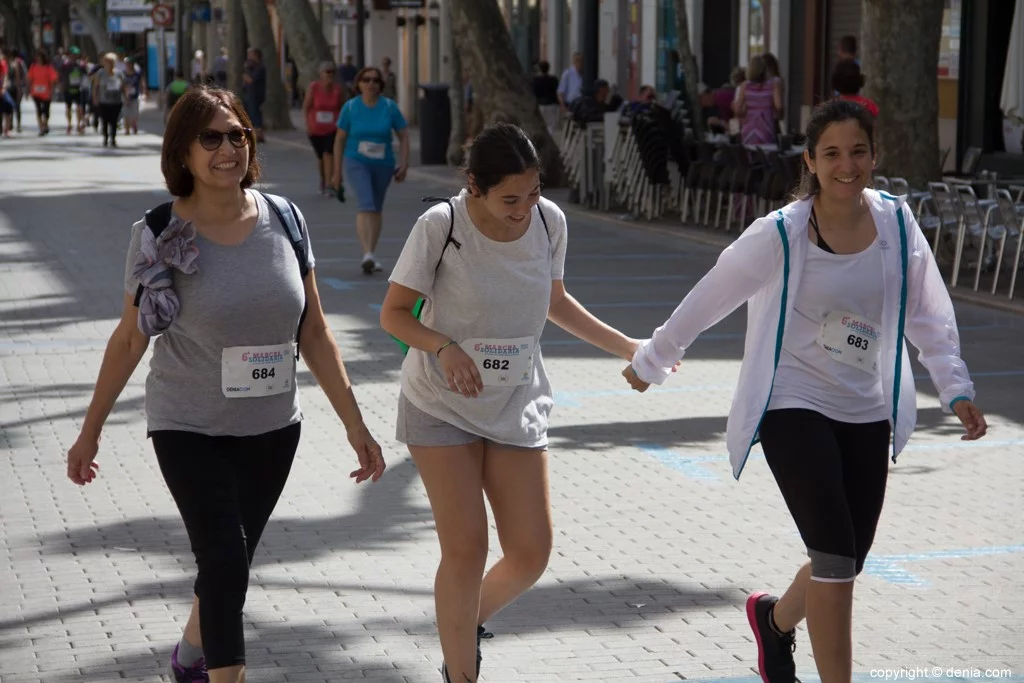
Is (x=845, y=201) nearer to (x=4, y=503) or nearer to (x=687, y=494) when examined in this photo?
(x=687, y=494)

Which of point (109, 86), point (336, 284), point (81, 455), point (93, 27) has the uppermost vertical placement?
point (93, 27)

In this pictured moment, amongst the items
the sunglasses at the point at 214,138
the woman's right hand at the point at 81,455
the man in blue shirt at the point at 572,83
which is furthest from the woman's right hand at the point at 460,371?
the man in blue shirt at the point at 572,83

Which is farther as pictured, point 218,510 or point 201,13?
point 201,13

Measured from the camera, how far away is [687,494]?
7.60 m

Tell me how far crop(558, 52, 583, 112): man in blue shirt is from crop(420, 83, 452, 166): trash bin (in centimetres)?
414

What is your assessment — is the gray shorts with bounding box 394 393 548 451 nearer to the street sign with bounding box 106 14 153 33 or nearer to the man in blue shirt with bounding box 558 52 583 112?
the man in blue shirt with bounding box 558 52 583 112

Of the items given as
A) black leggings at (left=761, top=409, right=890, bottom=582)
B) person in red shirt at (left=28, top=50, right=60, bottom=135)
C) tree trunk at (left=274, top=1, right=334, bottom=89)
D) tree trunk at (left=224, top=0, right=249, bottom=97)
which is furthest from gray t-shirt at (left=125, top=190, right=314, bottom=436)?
person in red shirt at (left=28, top=50, right=60, bottom=135)

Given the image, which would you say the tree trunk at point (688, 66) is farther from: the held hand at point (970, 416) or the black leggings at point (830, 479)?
the black leggings at point (830, 479)

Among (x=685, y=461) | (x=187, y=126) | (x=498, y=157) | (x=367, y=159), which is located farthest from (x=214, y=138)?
(x=367, y=159)

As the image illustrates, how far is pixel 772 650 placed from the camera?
15.9ft

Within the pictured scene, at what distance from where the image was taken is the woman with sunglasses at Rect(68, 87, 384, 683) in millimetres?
4301

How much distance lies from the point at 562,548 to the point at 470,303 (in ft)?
7.63

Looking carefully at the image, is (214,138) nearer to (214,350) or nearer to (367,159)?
(214,350)

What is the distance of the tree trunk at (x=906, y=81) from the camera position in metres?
15.4
